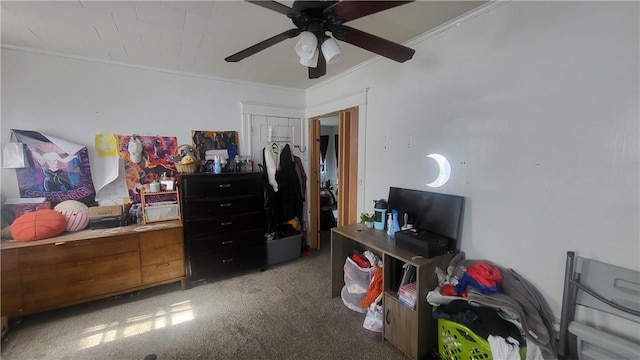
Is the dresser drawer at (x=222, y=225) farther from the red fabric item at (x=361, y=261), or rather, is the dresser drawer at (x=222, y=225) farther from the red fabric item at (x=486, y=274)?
the red fabric item at (x=486, y=274)

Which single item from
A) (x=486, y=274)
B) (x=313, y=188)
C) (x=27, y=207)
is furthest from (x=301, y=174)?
(x=27, y=207)

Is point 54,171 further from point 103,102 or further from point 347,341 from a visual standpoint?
point 347,341

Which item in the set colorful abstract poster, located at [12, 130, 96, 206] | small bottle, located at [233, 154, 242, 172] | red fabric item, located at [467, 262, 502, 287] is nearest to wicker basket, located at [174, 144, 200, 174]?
small bottle, located at [233, 154, 242, 172]

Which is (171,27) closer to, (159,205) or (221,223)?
(159,205)

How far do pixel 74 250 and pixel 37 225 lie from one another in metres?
0.35

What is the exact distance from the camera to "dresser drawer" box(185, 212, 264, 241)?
271 cm

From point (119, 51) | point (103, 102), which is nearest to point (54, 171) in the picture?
point (103, 102)

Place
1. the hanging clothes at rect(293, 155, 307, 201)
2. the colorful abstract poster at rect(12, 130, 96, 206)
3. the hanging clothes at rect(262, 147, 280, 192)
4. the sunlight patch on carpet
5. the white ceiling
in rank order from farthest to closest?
the hanging clothes at rect(293, 155, 307, 201) → the hanging clothes at rect(262, 147, 280, 192) → the colorful abstract poster at rect(12, 130, 96, 206) → the sunlight patch on carpet → the white ceiling

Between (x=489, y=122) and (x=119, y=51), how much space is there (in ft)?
10.5

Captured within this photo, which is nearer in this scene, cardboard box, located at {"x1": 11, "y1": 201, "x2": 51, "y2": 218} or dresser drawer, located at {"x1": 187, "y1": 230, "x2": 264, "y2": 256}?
cardboard box, located at {"x1": 11, "y1": 201, "x2": 51, "y2": 218}

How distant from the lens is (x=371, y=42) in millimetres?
1453

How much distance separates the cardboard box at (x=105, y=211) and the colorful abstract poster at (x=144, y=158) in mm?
211

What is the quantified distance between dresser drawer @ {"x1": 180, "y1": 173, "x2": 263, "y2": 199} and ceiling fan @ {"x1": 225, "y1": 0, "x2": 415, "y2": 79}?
1.50 metres

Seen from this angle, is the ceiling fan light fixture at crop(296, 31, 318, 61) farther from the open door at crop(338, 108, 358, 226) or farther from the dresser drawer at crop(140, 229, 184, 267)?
the dresser drawer at crop(140, 229, 184, 267)
